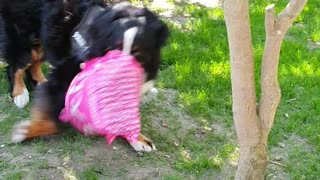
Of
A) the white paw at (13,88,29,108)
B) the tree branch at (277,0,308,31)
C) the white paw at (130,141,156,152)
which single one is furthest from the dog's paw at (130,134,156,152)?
the tree branch at (277,0,308,31)

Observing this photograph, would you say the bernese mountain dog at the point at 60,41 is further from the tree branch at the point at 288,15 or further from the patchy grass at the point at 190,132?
the tree branch at the point at 288,15

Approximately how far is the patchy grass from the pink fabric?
0.69 meters

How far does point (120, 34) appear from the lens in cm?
304

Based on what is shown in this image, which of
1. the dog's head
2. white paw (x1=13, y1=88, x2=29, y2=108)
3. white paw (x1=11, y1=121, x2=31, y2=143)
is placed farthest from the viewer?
white paw (x1=13, y1=88, x2=29, y2=108)

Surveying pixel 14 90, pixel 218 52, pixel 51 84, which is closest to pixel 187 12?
pixel 218 52

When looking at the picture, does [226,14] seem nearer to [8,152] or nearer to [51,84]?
[51,84]

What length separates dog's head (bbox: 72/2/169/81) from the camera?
306cm

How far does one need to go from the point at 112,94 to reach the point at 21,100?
5.63 feet

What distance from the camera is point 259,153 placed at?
3.20m

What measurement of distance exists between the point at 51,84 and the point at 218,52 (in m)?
2.09

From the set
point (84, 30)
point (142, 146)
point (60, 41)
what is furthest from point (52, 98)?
point (142, 146)

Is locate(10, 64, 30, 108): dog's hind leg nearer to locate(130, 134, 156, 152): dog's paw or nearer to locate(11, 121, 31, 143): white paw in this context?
locate(11, 121, 31, 143): white paw

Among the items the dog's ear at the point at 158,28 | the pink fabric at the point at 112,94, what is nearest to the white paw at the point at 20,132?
the pink fabric at the point at 112,94

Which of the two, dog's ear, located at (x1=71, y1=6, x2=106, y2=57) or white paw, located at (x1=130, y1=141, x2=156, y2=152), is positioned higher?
dog's ear, located at (x1=71, y1=6, x2=106, y2=57)
